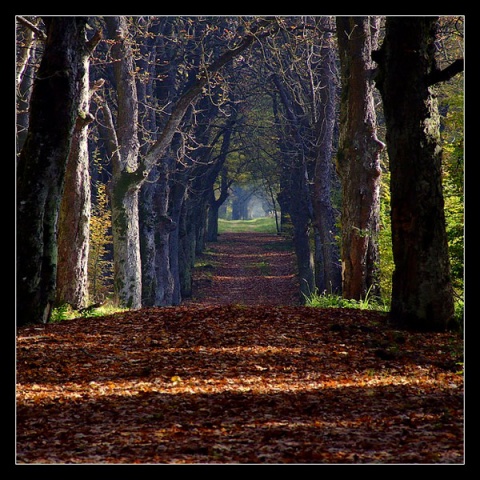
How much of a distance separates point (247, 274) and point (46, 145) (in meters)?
26.3

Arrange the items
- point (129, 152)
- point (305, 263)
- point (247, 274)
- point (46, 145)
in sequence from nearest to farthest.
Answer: point (46, 145) < point (129, 152) < point (305, 263) < point (247, 274)

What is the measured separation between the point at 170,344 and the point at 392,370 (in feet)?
9.28

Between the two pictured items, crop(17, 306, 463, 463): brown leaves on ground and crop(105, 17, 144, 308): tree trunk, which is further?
crop(105, 17, 144, 308): tree trunk

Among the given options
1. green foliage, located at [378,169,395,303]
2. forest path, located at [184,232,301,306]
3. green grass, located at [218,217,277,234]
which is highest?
green grass, located at [218,217,277,234]

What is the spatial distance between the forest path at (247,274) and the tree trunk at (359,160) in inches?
543

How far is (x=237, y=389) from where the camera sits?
23.8 feet

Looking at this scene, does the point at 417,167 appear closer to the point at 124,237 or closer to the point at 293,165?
the point at 124,237

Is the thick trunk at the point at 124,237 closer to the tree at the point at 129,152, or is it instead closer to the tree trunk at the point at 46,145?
the tree at the point at 129,152

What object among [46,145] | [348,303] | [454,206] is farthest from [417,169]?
[46,145]

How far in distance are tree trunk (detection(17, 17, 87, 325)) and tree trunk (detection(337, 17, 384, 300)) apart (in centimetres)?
568

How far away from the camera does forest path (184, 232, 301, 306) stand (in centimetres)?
2924

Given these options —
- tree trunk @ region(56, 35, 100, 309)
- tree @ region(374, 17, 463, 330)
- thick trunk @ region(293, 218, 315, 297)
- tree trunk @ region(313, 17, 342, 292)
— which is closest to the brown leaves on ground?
tree @ region(374, 17, 463, 330)

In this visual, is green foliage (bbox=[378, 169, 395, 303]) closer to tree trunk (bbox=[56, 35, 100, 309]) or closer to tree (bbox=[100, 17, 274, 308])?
tree (bbox=[100, 17, 274, 308])
